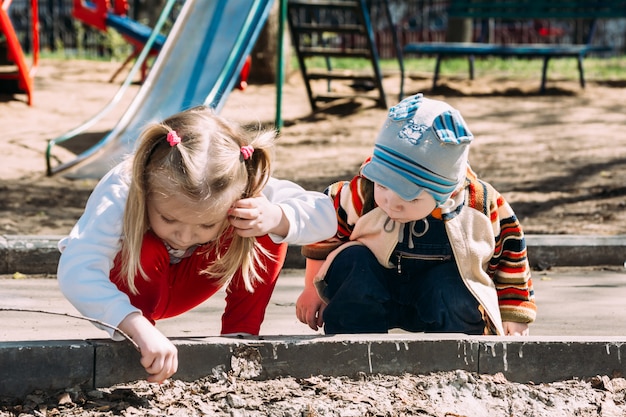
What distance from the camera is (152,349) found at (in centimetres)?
220

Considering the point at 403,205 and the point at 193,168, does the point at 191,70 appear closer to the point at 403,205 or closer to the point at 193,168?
the point at 403,205

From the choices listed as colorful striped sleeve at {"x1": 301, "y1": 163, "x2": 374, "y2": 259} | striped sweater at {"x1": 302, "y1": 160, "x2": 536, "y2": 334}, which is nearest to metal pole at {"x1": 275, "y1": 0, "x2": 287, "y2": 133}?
colorful striped sleeve at {"x1": 301, "y1": 163, "x2": 374, "y2": 259}

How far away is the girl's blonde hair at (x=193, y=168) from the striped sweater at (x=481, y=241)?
1.55ft

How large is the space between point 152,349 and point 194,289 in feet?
1.86

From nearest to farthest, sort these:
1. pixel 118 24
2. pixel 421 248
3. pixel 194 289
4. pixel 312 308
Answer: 1. pixel 194 289
2. pixel 421 248
3. pixel 312 308
4. pixel 118 24

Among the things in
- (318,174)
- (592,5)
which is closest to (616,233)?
(318,174)

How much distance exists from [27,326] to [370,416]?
155 cm

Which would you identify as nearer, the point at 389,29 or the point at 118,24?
the point at 118,24

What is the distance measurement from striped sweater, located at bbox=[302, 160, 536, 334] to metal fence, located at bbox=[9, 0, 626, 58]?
1456cm

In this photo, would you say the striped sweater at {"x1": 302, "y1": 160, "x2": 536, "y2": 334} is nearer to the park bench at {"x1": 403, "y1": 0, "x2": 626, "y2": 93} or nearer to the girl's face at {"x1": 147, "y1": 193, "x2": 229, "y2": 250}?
the girl's face at {"x1": 147, "y1": 193, "x2": 229, "y2": 250}

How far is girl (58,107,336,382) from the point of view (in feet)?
7.48

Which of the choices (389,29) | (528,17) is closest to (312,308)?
(528,17)

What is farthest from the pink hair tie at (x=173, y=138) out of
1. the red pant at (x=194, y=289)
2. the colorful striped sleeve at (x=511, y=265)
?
the colorful striped sleeve at (x=511, y=265)

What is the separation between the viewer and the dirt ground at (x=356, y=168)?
2.30m
